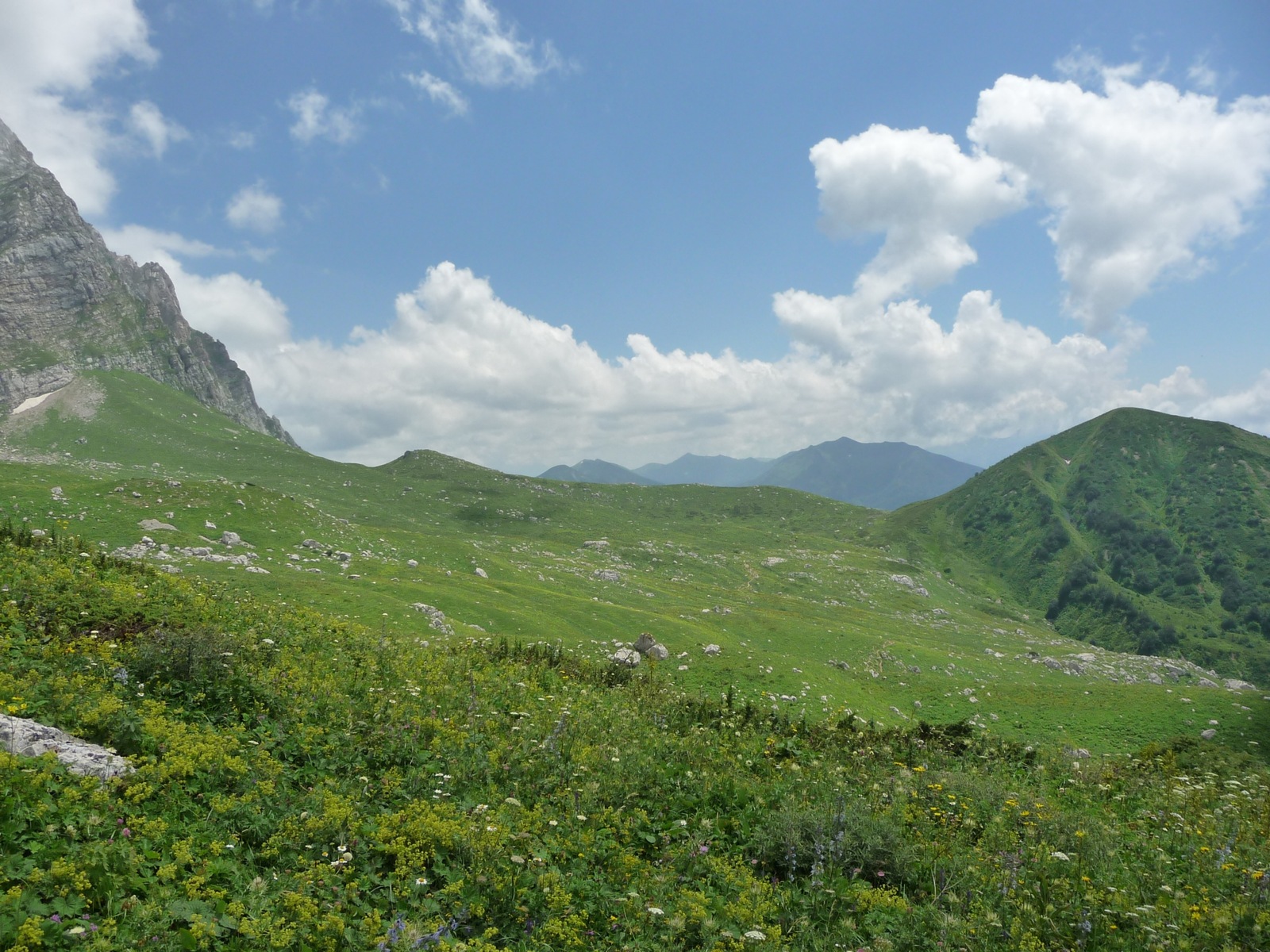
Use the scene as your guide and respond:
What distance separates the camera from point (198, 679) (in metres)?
11.7

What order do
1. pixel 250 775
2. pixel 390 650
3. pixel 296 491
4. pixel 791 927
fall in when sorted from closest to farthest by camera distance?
1. pixel 791 927
2. pixel 250 775
3. pixel 390 650
4. pixel 296 491

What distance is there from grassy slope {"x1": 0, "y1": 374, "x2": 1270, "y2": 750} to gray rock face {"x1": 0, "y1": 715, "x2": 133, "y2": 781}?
54.3ft

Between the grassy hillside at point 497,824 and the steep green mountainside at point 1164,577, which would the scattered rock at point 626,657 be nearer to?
the grassy hillside at point 497,824

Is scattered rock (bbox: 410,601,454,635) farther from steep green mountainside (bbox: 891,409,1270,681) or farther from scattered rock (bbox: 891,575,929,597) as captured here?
steep green mountainside (bbox: 891,409,1270,681)

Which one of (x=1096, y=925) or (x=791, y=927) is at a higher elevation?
(x=1096, y=925)

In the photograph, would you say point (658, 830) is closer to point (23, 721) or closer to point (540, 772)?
point (540, 772)

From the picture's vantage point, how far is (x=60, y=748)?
804 cm

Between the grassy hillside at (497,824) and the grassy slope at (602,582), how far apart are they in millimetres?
11434

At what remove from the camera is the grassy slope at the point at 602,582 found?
131ft

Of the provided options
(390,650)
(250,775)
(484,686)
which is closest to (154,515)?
(390,650)

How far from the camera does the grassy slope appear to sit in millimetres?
39844

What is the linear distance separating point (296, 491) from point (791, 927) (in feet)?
432

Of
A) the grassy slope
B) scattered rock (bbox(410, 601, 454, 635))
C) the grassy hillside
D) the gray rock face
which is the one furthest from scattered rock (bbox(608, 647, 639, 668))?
the gray rock face

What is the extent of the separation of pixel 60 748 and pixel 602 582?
7418 centimetres
